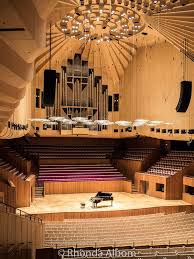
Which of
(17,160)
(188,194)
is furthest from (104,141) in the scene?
(188,194)

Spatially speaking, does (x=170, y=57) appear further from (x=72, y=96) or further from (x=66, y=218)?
(x=66, y=218)

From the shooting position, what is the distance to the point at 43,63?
14.1 m

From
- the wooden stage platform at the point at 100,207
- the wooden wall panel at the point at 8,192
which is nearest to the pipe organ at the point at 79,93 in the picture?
the wooden stage platform at the point at 100,207

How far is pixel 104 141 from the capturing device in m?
17.5

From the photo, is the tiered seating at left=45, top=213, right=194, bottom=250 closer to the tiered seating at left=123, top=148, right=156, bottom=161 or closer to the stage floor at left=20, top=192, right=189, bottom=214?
the stage floor at left=20, top=192, right=189, bottom=214

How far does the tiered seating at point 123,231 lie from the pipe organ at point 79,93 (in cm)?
573

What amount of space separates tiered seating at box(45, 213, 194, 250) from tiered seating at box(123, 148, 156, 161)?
14.6 ft

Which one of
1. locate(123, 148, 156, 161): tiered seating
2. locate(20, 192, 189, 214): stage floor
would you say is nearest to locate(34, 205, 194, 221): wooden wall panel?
locate(20, 192, 189, 214): stage floor

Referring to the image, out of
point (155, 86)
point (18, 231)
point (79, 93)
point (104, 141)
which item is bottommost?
point (18, 231)

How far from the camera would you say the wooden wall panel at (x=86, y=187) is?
13500 mm

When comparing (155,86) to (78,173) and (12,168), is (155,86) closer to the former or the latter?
(78,173)

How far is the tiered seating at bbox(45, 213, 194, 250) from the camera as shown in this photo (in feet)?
25.5

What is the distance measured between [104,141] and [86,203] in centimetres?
607

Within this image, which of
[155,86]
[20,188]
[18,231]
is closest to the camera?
[18,231]
